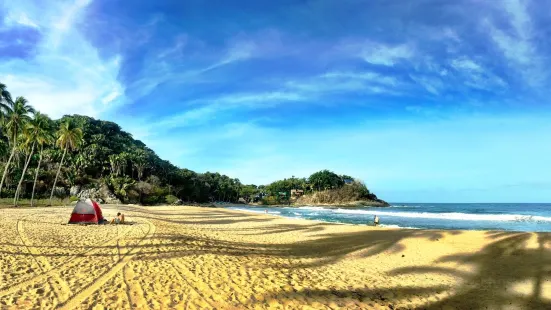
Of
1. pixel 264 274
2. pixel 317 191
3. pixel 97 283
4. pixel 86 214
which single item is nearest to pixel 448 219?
pixel 264 274

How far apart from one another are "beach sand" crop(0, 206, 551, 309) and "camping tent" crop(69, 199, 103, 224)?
6354 millimetres

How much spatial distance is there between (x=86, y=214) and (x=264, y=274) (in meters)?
16.7

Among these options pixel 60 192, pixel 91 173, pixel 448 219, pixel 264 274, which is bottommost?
pixel 264 274

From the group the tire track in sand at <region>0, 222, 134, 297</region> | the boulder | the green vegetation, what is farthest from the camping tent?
the green vegetation

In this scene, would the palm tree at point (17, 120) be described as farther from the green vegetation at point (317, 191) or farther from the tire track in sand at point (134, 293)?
the green vegetation at point (317, 191)

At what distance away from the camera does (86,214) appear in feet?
68.9

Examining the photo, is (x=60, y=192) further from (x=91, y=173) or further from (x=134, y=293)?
(x=134, y=293)

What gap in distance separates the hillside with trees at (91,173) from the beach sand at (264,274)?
35.1 meters

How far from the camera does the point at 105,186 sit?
247 ft

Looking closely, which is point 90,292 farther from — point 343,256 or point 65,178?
point 65,178

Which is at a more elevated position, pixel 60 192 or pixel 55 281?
pixel 60 192

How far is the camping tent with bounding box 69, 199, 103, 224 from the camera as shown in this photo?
20766 mm

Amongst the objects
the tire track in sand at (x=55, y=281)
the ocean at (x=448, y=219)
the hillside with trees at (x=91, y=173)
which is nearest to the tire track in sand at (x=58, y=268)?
the tire track in sand at (x=55, y=281)

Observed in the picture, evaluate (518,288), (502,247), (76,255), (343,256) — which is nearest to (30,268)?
(76,255)
